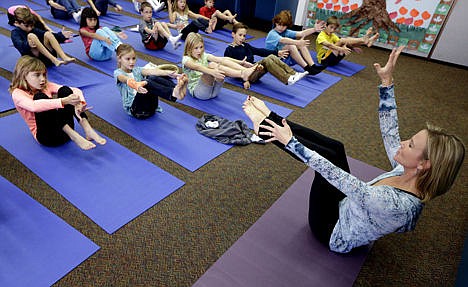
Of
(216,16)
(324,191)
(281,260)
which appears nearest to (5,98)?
(281,260)

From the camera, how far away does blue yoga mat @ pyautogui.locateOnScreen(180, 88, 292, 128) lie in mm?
3357

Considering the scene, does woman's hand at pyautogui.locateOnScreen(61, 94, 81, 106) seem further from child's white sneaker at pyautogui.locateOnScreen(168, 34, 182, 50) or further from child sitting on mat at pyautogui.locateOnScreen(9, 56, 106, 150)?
child's white sneaker at pyautogui.locateOnScreen(168, 34, 182, 50)

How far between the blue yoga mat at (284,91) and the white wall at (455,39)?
3.19m

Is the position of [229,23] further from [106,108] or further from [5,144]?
[5,144]

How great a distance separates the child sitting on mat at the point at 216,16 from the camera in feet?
19.6

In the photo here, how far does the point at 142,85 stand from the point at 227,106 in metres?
1.09

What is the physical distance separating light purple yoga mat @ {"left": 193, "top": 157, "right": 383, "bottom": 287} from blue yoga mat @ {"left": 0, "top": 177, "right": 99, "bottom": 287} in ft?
2.42

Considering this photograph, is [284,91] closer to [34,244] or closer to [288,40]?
[288,40]

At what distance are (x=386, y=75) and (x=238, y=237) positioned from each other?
4.37ft

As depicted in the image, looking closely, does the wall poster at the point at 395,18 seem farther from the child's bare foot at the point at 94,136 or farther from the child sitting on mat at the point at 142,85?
the child's bare foot at the point at 94,136

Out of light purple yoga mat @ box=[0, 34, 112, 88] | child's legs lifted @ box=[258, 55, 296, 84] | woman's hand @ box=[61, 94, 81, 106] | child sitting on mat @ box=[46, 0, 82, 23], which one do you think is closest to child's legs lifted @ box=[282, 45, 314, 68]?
child's legs lifted @ box=[258, 55, 296, 84]

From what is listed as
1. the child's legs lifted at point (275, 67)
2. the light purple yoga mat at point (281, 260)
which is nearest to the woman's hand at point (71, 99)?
the light purple yoga mat at point (281, 260)

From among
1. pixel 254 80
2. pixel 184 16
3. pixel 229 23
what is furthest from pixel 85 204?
pixel 229 23

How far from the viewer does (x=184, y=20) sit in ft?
18.8
